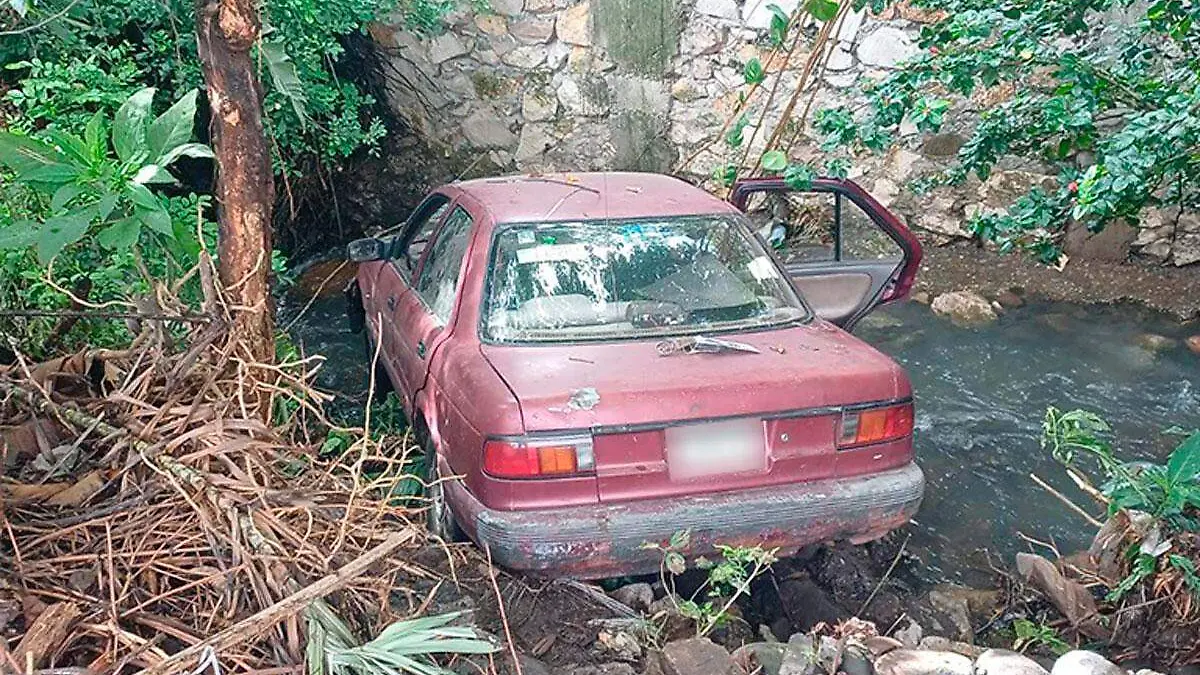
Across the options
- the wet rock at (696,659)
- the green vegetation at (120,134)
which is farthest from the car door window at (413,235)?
the wet rock at (696,659)

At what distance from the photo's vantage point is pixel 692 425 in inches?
126

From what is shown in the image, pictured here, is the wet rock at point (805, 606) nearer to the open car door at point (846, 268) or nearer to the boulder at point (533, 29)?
the open car door at point (846, 268)

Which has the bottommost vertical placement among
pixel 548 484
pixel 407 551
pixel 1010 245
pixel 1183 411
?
pixel 1183 411

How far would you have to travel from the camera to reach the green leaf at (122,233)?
2834 millimetres

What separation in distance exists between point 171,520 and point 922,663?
2.06 m

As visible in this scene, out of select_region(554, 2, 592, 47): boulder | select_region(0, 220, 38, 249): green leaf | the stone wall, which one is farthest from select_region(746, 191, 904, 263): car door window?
select_region(0, 220, 38, 249): green leaf

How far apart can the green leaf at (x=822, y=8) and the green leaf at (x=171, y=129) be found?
3.49 meters

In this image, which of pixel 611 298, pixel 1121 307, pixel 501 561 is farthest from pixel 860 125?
pixel 1121 307

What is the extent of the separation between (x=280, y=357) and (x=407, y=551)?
1096 mm

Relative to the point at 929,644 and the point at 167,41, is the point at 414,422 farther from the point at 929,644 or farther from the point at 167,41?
the point at 167,41

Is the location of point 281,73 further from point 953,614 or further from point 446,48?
point 446,48

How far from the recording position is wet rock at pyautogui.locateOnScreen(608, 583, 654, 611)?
342 centimetres

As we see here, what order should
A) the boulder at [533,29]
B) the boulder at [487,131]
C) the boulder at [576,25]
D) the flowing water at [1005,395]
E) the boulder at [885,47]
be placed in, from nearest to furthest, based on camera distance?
1. the flowing water at [1005,395]
2. the boulder at [885,47]
3. the boulder at [576,25]
4. the boulder at [533,29]
5. the boulder at [487,131]

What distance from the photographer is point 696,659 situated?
2.72 meters
